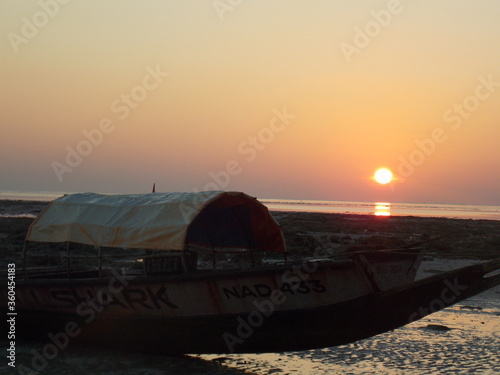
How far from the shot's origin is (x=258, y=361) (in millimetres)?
9938

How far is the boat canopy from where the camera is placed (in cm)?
973

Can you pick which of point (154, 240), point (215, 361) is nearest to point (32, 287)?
point (154, 240)

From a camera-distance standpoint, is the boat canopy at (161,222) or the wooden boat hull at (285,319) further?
the boat canopy at (161,222)

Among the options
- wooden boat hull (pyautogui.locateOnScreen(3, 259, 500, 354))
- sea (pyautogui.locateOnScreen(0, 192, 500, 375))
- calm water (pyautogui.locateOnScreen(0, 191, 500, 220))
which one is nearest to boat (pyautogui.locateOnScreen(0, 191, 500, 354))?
wooden boat hull (pyautogui.locateOnScreen(3, 259, 500, 354))

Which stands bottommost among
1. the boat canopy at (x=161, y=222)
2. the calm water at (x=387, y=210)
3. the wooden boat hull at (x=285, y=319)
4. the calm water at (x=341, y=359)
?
the calm water at (x=341, y=359)

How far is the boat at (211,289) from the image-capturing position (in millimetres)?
9000

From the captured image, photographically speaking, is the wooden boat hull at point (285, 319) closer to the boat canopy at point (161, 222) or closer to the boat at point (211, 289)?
the boat at point (211, 289)

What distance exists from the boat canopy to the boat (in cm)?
2

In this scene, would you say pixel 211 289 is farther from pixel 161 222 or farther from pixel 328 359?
pixel 328 359

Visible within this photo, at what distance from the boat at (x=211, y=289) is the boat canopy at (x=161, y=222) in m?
0.02

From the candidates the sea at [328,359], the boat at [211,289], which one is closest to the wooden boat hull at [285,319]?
the boat at [211,289]

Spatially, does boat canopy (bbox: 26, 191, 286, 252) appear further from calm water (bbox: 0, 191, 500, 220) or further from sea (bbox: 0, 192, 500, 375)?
calm water (bbox: 0, 191, 500, 220)

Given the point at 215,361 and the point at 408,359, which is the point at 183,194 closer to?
the point at 215,361

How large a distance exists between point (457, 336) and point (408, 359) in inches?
81.4
